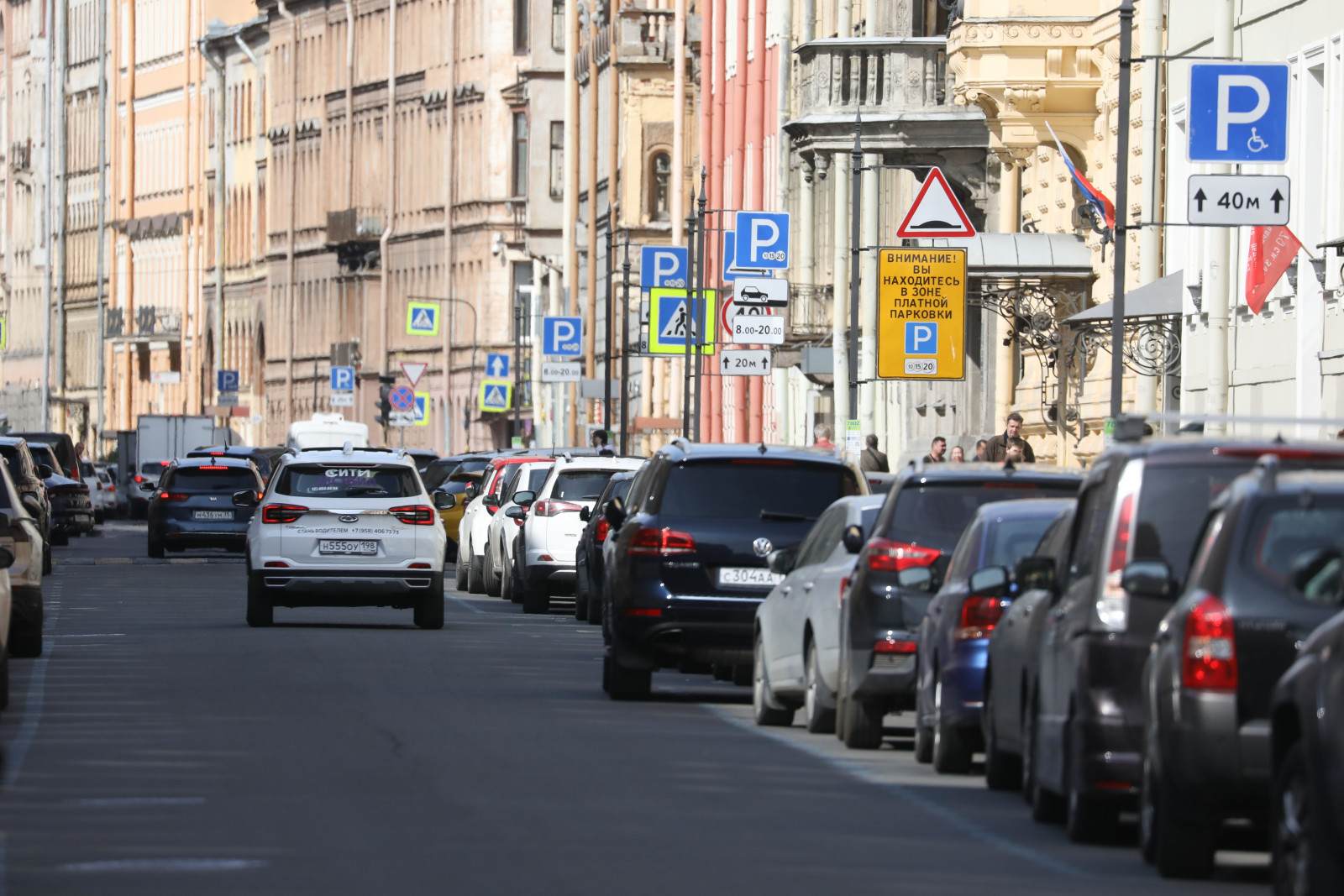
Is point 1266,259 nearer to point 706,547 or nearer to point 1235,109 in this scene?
point 1235,109

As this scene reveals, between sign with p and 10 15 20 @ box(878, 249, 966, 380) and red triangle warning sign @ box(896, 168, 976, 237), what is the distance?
1324mm

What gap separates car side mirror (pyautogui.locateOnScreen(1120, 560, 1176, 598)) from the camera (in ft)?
37.6

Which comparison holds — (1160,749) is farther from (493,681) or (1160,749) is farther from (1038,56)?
(1038,56)

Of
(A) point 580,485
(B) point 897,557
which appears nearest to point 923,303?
(A) point 580,485

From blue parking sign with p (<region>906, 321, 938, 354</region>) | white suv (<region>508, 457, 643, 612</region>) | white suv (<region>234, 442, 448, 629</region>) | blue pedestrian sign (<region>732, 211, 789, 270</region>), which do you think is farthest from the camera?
blue pedestrian sign (<region>732, 211, 789, 270</region>)

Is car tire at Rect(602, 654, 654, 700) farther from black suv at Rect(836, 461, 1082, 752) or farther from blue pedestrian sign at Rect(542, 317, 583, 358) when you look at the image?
blue pedestrian sign at Rect(542, 317, 583, 358)

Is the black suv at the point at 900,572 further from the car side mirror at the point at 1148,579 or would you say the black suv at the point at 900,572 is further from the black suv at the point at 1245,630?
the black suv at the point at 1245,630

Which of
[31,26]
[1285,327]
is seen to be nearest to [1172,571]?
[1285,327]

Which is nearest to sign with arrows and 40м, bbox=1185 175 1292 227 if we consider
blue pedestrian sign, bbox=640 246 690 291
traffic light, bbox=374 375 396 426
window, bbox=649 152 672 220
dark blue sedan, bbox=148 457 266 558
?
dark blue sedan, bbox=148 457 266 558

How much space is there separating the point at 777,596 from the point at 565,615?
49.9 feet

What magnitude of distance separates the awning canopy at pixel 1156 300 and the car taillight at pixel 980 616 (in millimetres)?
20512

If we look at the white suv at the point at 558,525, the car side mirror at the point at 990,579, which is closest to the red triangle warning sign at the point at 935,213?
the white suv at the point at 558,525

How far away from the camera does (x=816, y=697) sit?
1805cm

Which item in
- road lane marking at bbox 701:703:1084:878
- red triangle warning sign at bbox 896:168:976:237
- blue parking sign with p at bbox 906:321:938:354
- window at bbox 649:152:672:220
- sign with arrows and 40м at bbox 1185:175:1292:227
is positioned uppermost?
window at bbox 649:152:672:220
